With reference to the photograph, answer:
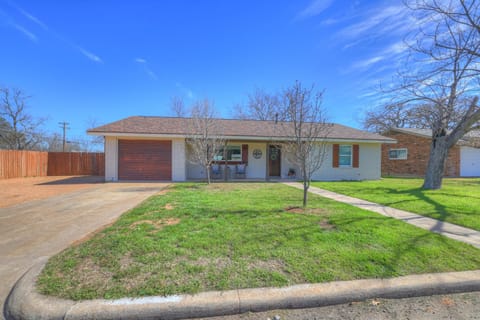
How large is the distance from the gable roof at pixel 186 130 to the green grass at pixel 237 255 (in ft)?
22.7

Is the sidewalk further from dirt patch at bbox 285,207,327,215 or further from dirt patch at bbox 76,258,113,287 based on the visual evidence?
dirt patch at bbox 76,258,113,287

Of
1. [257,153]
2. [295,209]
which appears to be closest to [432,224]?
[295,209]

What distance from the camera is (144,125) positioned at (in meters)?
12.9

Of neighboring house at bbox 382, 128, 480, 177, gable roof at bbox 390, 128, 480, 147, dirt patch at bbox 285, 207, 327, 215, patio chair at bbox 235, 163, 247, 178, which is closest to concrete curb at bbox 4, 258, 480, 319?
dirt patch at bbox 285, 207, 327, 215

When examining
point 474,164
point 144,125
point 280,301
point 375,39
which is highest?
point 375,39

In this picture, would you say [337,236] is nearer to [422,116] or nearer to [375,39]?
[375,39]

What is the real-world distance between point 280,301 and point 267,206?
3.62 metres

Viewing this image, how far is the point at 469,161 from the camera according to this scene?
682 inches

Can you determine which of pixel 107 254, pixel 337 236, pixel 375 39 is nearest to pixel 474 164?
pixel 375 39

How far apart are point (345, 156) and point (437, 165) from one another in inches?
185

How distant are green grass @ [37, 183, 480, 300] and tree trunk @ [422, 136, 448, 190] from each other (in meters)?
6.87

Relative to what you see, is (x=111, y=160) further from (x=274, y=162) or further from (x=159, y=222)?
(x=274, y=162)

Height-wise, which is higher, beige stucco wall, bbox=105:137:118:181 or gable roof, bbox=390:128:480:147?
gable roof, bbox=390:128:480:147

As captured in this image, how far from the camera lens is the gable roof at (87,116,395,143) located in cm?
1152
